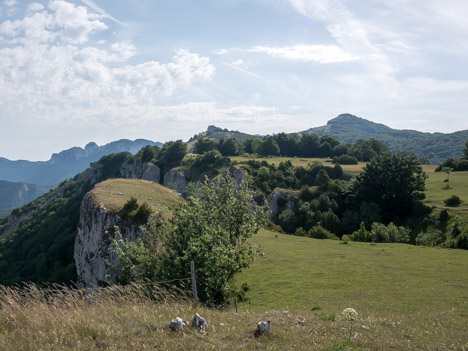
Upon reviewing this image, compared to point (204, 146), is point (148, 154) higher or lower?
lower

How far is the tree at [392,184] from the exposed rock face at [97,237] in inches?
2424

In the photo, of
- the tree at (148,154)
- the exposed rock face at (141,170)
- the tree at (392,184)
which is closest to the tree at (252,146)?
the tree at (148,154)

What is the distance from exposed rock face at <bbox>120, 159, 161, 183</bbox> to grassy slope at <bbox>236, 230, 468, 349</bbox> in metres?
114

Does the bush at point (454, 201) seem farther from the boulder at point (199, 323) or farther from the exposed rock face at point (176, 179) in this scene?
the exposed rock face at point (176, 179)

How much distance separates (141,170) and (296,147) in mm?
76264

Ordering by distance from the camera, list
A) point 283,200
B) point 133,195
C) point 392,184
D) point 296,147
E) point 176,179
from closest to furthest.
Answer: point 133,195, point 392,184, point 283,200, point 176,179, point 296,147

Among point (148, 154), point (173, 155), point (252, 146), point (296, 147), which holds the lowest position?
point (173, 155)

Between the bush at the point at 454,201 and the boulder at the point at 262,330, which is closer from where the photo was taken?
the boulder at the point at 262,330

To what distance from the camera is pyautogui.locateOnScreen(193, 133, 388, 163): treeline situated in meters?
152

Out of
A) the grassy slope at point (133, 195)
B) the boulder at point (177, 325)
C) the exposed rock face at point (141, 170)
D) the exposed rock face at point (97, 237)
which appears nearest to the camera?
the boulder at point (177, 325)

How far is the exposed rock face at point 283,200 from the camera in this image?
91.0m

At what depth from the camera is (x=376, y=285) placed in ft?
73.2

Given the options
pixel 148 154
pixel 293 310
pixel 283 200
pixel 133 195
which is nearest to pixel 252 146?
pixel 148 154

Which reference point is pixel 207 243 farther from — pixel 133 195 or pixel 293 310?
pixel 133 195
